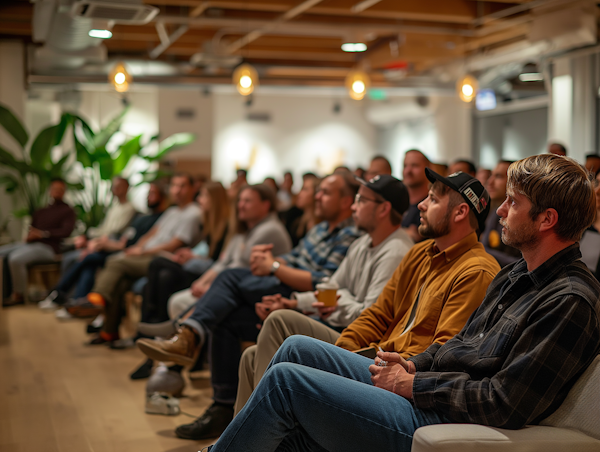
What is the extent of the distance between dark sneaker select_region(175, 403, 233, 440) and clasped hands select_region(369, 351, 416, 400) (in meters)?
1.26

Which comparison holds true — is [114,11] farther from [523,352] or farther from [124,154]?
[523,352]

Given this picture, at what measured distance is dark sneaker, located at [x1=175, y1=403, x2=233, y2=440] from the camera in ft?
9.26

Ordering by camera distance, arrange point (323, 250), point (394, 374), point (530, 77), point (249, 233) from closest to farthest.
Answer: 1. point (394, 374)
2. point (323, 250)
3. point (249, 233)
4. point (530, 77)

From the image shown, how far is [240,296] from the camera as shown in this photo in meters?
3.21

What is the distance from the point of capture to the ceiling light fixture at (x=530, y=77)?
28.7 feet

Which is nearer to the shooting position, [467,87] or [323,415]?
[323,415]

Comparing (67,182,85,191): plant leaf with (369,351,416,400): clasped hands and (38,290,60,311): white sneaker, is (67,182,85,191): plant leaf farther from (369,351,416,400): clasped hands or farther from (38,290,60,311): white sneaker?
(369,351,416,400): clasped hands

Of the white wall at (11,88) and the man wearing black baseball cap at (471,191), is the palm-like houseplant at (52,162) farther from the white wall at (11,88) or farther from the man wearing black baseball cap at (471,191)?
the man wearing black baseball cap at (471,191)

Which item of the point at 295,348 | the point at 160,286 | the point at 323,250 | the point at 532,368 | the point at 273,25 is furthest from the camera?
Result: the point at 273,25

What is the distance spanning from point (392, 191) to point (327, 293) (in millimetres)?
578

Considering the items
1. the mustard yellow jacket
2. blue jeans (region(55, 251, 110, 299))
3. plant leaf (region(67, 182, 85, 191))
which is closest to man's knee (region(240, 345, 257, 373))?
the mustard yellow jacket

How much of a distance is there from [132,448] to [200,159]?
885cm

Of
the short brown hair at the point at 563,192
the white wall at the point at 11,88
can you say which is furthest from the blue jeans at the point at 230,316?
the white wall at the point at 11,88

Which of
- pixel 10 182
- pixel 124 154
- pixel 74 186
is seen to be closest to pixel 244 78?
pixel 124 154
